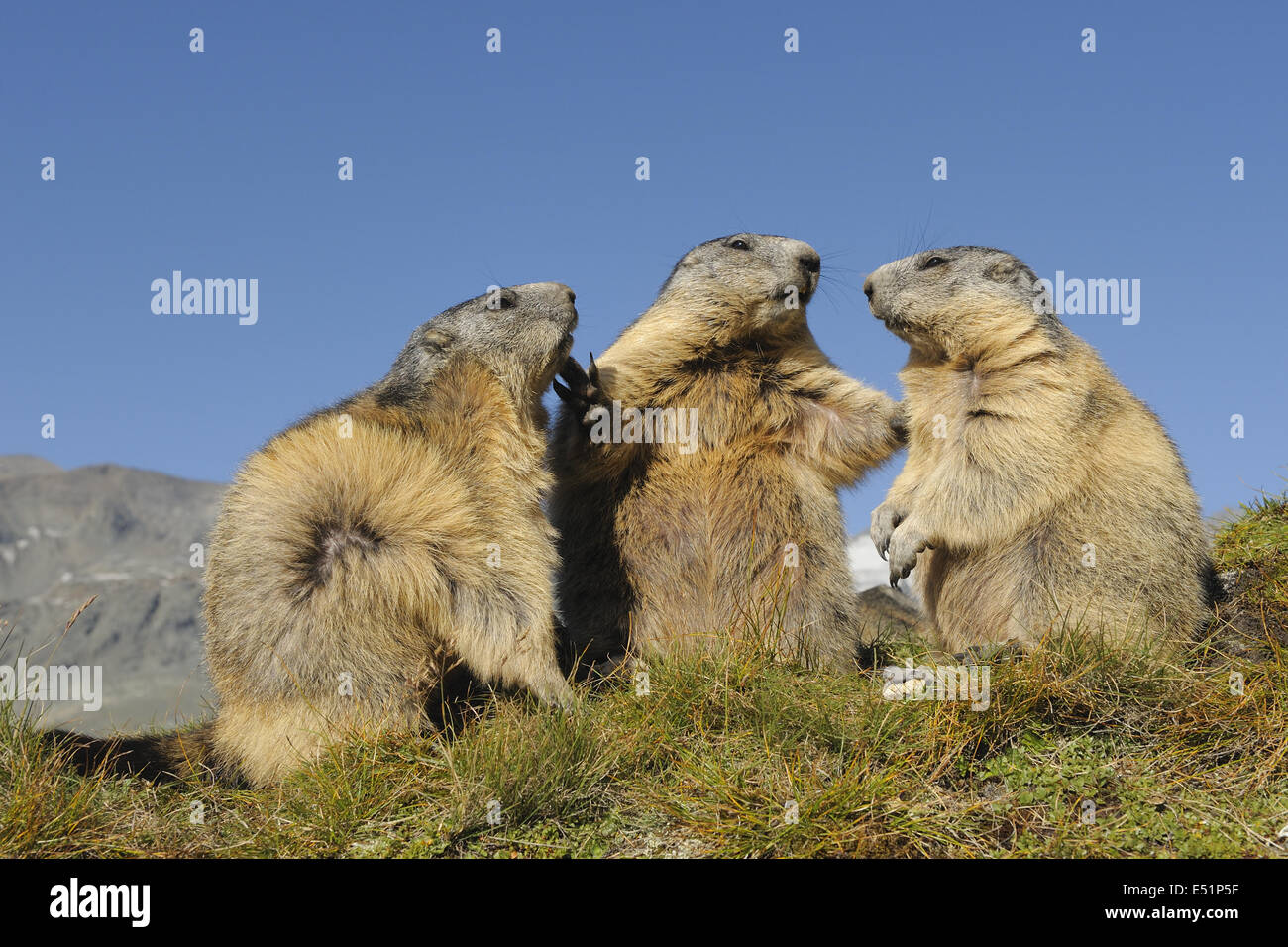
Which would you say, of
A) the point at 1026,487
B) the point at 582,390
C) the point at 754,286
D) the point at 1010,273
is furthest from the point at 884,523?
the point at 582,390

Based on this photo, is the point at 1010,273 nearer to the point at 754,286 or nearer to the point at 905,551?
the point at 754,286

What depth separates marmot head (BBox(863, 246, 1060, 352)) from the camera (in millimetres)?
9109

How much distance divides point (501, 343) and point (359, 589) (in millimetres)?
2552

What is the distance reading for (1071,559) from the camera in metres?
8.33

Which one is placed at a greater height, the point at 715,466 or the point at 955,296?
the point at 955,296

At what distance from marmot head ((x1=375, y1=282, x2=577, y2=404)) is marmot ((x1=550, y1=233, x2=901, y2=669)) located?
447 mm

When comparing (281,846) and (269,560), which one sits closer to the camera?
(281,846)

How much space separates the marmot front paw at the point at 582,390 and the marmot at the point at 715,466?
0.05 ft

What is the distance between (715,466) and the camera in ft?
29.5

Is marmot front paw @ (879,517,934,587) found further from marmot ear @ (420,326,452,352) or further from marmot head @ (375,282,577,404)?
marmot ear @ (420,326,452,352)
